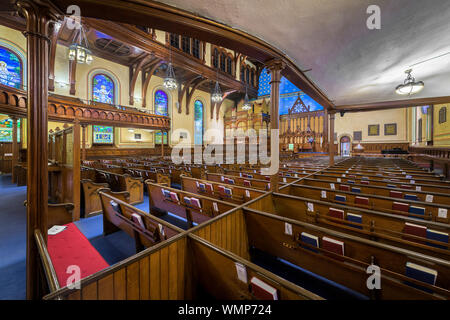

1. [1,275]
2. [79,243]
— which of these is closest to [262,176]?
[79,243]

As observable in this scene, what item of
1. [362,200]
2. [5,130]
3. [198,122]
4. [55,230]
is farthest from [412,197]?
[198,122]

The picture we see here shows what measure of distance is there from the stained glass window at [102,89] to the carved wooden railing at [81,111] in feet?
4.02

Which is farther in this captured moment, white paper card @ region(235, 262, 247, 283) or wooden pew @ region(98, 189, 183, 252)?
wooden pew @ region(98, 189, 183, 252)

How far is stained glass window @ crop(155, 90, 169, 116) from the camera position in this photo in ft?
42.3

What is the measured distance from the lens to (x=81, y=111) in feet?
26.9

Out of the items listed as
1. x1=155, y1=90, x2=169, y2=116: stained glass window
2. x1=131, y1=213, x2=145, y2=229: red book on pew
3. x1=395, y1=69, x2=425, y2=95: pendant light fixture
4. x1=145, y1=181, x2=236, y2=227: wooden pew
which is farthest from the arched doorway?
x1=131, y1=213, x2=145, y2=229: red book on pew

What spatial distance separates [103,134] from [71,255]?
1125 cm

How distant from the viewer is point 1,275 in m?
1.81

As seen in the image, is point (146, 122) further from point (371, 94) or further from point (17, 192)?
point (371, 94)

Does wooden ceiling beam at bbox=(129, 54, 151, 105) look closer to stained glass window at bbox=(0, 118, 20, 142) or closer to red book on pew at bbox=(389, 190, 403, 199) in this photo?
stained glass window at bbox=(0, 118, 20, 142)

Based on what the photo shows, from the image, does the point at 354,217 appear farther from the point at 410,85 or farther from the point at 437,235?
the point at 410,85

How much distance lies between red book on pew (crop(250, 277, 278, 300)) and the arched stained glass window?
48.2ft
